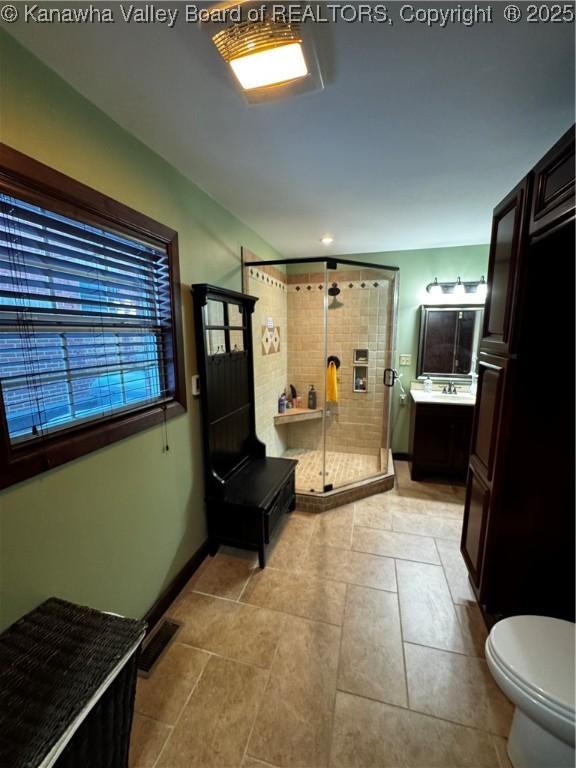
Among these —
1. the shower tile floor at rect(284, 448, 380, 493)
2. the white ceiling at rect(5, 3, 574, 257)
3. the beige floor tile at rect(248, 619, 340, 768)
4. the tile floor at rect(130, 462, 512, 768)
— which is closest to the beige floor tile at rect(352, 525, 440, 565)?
the tile floor at rect(130, 462, 512, 768)

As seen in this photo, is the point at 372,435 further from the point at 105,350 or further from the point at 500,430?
the point at 105,350

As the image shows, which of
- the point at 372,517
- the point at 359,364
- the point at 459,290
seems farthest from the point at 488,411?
the point at 459,290

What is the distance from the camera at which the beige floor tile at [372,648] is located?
1.36 metres

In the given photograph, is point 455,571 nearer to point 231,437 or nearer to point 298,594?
point 298,594

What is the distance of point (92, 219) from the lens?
4.12 feet

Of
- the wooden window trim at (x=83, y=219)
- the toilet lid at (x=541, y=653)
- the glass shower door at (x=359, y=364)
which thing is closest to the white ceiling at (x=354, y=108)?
the wooden window trim at (x=83, y=219)

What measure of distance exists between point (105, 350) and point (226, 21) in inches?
47.5

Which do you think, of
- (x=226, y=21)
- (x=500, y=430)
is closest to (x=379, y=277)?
(x=500, y=430)

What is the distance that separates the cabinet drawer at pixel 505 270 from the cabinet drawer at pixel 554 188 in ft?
0.26

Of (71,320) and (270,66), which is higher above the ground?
(270,66)

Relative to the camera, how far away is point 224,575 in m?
2.01

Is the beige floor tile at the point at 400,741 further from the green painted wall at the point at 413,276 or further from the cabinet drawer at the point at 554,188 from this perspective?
the green painted wall at the point at 413,276

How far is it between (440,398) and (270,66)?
301 centimetres

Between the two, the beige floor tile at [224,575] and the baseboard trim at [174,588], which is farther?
the beige floor tile at [224,575]
